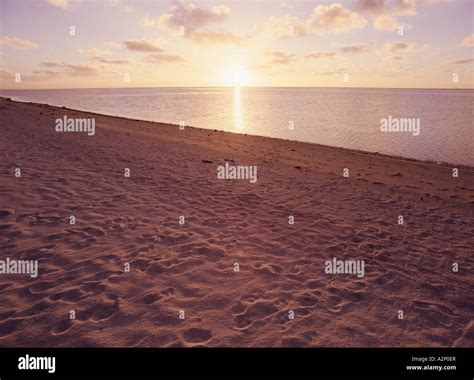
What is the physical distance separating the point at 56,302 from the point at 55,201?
15.5 ft

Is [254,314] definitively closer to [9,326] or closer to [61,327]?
[61,327]

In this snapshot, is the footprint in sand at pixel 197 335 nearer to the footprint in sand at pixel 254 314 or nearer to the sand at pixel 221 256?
the sand at pixel 221 256

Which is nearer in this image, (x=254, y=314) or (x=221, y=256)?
(x=254, y=314)

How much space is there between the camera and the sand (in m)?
4.75

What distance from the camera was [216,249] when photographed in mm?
7203

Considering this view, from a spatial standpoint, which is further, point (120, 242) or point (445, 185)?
point (445, 185)

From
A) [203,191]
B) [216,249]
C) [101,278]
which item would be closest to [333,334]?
[216,249]

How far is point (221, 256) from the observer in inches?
273

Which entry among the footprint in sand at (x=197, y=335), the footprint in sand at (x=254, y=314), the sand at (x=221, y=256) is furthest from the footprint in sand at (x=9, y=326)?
the footprint in sand at (x=254, y=314)

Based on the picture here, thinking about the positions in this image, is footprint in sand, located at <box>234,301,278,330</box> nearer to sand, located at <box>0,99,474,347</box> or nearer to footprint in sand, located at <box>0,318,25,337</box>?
sand, located at <box>0,99,474,347</box>

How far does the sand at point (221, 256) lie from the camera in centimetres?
475

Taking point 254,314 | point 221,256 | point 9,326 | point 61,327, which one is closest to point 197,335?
point 254,314
